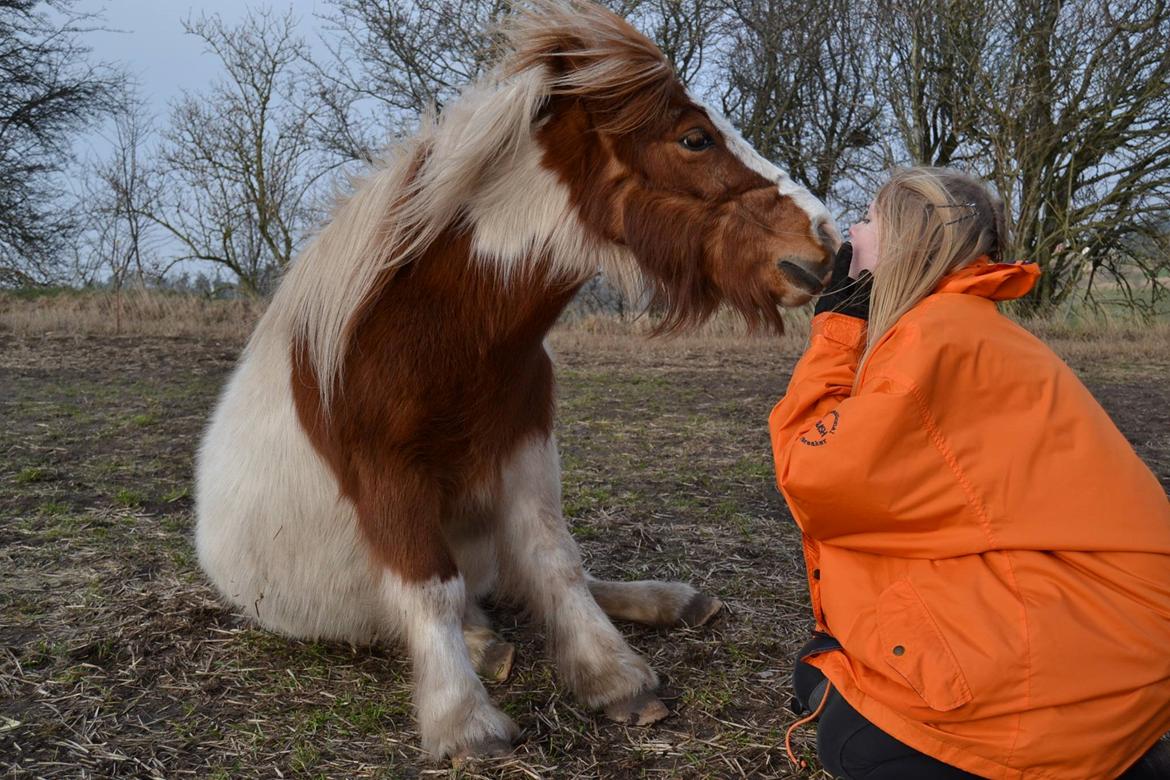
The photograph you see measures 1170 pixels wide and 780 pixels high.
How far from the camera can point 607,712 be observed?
100 inches

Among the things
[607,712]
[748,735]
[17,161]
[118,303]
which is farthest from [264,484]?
[17,161]

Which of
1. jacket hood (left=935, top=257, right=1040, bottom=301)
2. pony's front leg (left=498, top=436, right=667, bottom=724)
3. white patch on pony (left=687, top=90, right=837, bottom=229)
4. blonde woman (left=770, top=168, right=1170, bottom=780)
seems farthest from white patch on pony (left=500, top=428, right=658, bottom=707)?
jacket hood (left=935, top=257, right=1040, bottom=301)

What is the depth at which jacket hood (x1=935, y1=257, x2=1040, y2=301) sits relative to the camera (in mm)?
1954

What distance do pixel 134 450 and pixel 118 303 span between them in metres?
8.06

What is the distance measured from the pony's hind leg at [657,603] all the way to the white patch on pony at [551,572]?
0.36 meters

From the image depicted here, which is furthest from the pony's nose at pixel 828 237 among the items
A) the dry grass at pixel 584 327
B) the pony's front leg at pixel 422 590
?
the dry grass at pixel 584 327

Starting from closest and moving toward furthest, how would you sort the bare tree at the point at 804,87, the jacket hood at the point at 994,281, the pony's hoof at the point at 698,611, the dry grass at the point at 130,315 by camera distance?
the jacket hood at the point at 994,281 → the pony's hoof at the point at 698,611 → the dry grass at the point at 130,315 → the bare tree at the point at 804,87

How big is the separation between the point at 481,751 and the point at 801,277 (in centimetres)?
153

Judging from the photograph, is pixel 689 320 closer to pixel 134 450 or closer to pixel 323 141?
pixel 134 450

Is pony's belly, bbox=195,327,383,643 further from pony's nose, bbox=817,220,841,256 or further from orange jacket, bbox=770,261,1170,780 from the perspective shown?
pony's nose, bbox=817,220,841,256

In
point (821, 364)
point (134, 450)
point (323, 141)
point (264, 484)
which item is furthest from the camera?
point (323, 141)

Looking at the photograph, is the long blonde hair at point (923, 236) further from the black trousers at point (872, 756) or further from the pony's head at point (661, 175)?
the black trousers at point (872, 756)

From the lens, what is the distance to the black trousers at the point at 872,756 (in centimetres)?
182

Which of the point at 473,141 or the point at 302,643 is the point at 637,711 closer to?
the point at 302,643
